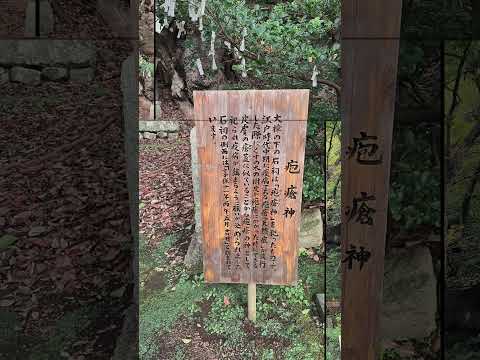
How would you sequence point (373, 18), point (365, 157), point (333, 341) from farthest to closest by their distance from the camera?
point (333, 341)
point (365, 157)
point (373, 18)

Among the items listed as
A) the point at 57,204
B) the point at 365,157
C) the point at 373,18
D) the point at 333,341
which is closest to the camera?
the point at 373,18

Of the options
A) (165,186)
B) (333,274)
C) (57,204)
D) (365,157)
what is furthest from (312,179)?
(57,204)

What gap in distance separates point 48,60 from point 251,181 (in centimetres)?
118

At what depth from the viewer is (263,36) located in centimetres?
222

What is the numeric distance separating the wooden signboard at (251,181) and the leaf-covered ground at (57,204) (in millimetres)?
455

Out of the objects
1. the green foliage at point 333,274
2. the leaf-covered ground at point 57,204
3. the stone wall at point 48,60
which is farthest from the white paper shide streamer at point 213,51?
the green foliage at point 333,274

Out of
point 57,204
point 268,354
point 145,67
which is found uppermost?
point 145,67

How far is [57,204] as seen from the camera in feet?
7.54

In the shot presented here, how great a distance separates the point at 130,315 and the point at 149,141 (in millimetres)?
922

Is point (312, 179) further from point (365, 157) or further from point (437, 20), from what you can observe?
point (437, 20)

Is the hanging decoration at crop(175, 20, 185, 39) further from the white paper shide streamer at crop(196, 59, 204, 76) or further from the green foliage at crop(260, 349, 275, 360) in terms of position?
the green foliage at crop(260, 349, 275, 360)

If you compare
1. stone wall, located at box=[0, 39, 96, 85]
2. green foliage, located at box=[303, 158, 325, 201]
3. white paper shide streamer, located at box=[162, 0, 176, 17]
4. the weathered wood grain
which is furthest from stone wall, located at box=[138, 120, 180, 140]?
the weathered wood grain

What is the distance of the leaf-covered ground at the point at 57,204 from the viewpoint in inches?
89.9

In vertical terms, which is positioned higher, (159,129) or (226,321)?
(159,129)
